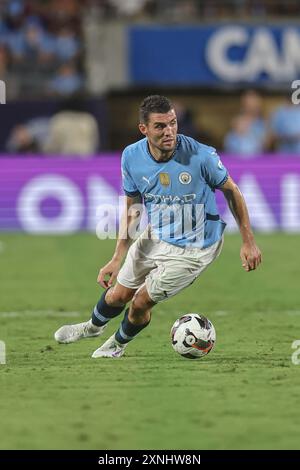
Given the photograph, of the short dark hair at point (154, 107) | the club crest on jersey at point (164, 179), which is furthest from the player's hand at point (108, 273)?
the short dark hair at point (154, 107)

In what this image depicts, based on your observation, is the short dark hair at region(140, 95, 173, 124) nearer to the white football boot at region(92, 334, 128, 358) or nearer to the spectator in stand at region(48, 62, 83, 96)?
the white football boot at region(92, 334, 128, 358)

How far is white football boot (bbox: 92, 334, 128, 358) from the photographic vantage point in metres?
9.02

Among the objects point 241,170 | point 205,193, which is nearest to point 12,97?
point 241,170

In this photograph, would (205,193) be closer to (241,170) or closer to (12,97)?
(241,170)

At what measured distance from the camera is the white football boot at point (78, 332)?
925 centimetres

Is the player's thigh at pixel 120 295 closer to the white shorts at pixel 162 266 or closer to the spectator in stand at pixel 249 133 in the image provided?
the white shorts at pixel 162 266

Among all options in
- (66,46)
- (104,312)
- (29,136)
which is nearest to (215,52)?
(66,46)

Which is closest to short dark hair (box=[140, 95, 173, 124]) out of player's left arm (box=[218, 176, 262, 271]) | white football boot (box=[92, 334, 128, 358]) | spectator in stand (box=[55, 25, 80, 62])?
player's left arm (box=[218, 176, 262, 271])

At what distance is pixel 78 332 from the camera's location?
934 cm

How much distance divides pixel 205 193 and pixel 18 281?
5.93 m

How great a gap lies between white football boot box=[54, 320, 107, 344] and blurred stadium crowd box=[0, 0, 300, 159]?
10712mm

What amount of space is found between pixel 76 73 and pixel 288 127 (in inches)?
165

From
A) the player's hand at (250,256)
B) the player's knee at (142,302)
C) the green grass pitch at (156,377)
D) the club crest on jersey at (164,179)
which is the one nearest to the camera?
the green grass pitch at (156,377)

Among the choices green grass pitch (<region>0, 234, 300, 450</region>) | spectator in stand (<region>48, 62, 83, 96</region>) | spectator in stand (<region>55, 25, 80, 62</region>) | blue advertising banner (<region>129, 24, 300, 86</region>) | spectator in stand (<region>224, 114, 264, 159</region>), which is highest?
spectator in stand (<region>55, 25, 80, 62</region>)
